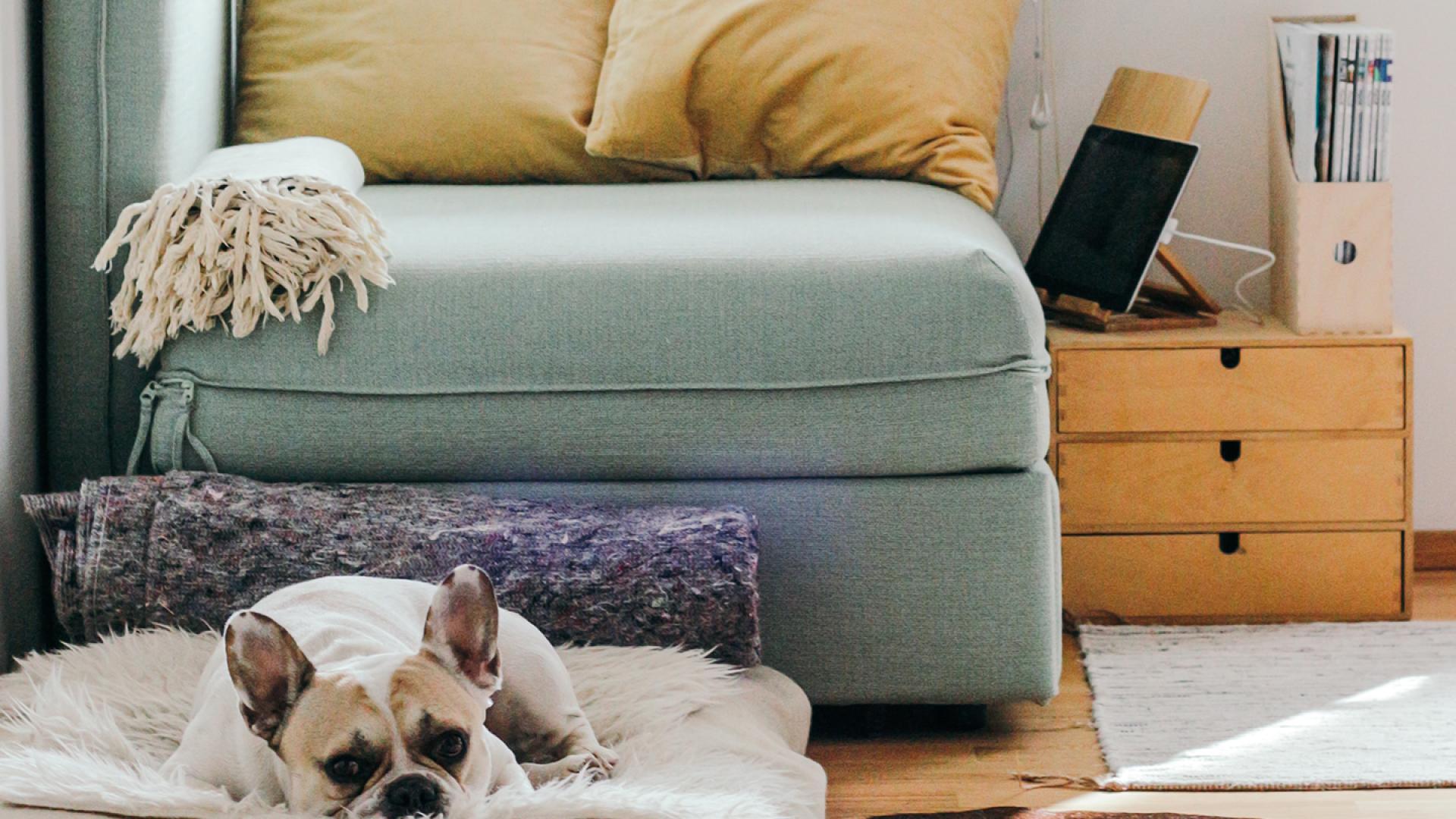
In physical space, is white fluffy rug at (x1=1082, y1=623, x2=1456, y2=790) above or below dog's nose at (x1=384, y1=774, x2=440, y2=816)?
below

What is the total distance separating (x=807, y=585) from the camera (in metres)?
1.55

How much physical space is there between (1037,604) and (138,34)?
1113 mm

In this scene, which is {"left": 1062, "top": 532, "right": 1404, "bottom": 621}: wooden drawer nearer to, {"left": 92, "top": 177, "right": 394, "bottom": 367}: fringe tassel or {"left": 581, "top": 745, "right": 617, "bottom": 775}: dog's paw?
{"left": 581, "top": 745, "right": 617, "bottom": 775}: dog's paw

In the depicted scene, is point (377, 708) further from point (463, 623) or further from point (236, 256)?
point (236, 256)

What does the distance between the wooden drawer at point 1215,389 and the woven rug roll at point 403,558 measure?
24.5 inches

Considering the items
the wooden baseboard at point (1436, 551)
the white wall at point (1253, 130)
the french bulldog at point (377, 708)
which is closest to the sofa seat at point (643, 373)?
the french bulldog at point (377, 708)

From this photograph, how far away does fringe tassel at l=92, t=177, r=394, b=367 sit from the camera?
1512 millimetres

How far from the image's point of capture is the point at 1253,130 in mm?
2340

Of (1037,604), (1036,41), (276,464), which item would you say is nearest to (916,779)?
(1037,604)

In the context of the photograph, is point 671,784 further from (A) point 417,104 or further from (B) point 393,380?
(A) point 417,104

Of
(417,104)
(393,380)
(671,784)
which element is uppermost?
(417,104)

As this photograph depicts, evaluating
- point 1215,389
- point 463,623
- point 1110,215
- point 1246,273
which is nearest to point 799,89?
point 1110,215

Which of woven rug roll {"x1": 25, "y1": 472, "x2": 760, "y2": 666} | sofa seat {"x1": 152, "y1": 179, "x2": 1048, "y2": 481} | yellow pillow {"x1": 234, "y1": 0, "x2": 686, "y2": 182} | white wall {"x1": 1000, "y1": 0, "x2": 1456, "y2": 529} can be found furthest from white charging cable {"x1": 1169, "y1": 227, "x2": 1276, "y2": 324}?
woven rug roll {"x1": 25, "y1": 472, "x2": 760, "y2": 666}

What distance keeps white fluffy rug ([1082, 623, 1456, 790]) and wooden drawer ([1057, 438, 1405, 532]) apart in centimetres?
14
